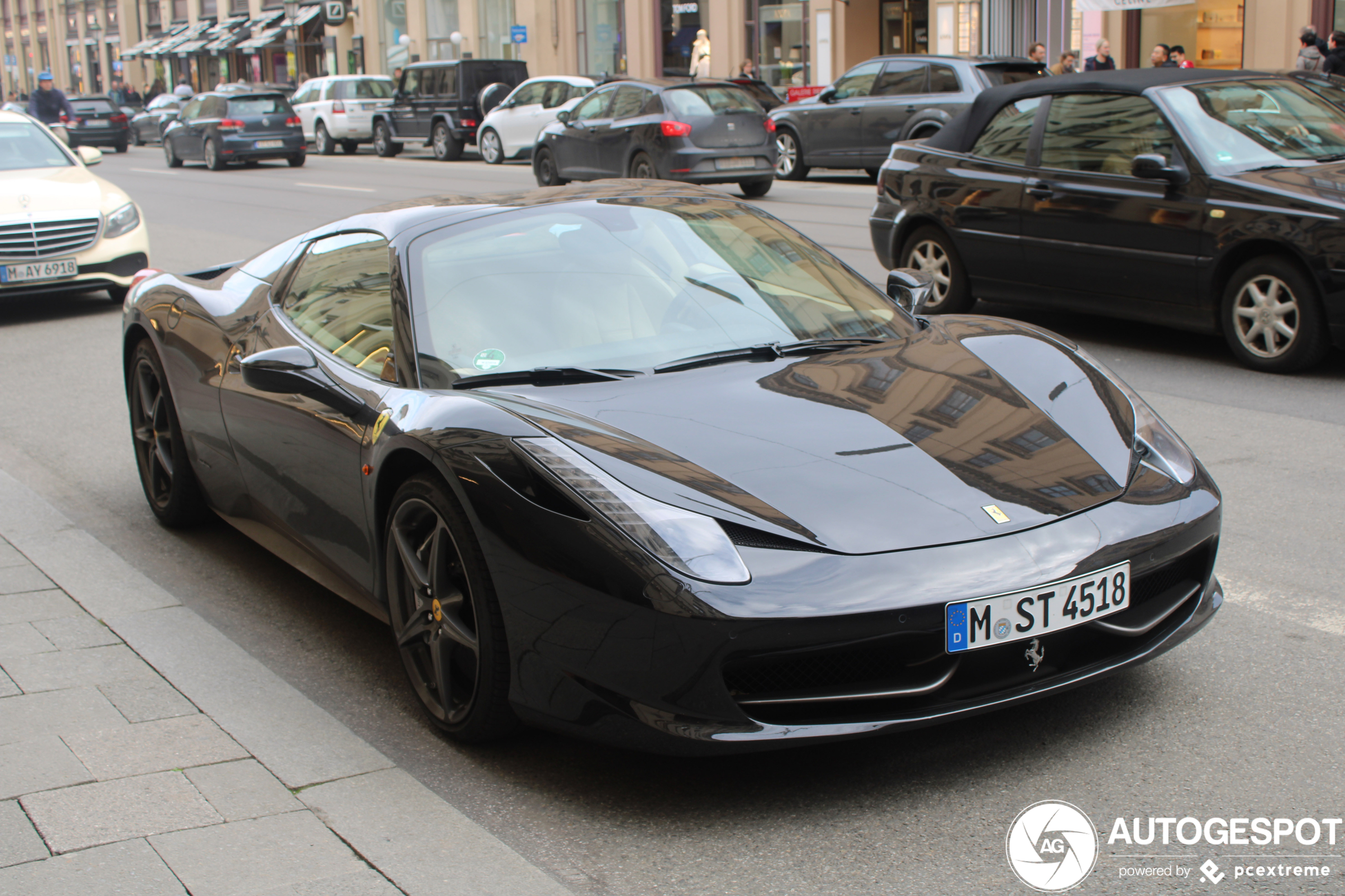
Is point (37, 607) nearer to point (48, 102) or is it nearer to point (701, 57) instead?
point (48, 102)

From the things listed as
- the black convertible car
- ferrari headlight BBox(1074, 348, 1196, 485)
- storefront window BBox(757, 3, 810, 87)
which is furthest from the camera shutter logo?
storefront window BBox(757, 3, 810, 87)

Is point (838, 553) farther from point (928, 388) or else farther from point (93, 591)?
point (93, 591)

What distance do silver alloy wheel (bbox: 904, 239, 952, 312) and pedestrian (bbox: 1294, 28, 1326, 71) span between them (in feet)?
42.4

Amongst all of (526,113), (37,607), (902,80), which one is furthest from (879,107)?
(37,607)

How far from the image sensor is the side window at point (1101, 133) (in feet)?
25.9

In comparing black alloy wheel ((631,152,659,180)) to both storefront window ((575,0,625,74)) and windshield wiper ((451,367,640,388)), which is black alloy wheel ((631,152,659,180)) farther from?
storefront window ((575,0,625,74))

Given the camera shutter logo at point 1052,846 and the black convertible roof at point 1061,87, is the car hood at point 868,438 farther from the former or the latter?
the black convertible roof at point 1061,87

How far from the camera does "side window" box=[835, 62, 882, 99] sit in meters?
19.1

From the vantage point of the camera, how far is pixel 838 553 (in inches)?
115

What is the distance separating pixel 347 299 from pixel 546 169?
17.2 m

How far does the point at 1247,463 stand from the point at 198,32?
61858 millimetres

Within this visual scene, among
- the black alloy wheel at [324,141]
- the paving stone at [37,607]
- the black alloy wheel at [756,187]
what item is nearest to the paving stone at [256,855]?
the paving stone at [37,607]

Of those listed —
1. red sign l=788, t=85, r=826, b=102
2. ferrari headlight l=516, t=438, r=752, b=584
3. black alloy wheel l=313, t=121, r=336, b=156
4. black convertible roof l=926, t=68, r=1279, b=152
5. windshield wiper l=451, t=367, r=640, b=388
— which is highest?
red sign l=788, t=85, r=826, b=102

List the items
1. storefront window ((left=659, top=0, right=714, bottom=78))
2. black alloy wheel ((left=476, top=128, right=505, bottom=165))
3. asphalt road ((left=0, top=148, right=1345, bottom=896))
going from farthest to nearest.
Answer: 1. storefront window ((left=659, top=0, right=714, bottom=78))
2. black alloy wheel ((left=476, top=128, right=505, bottom=165))
3. asphalt road ((left=0, top=148, right=1345, bottom=896))
